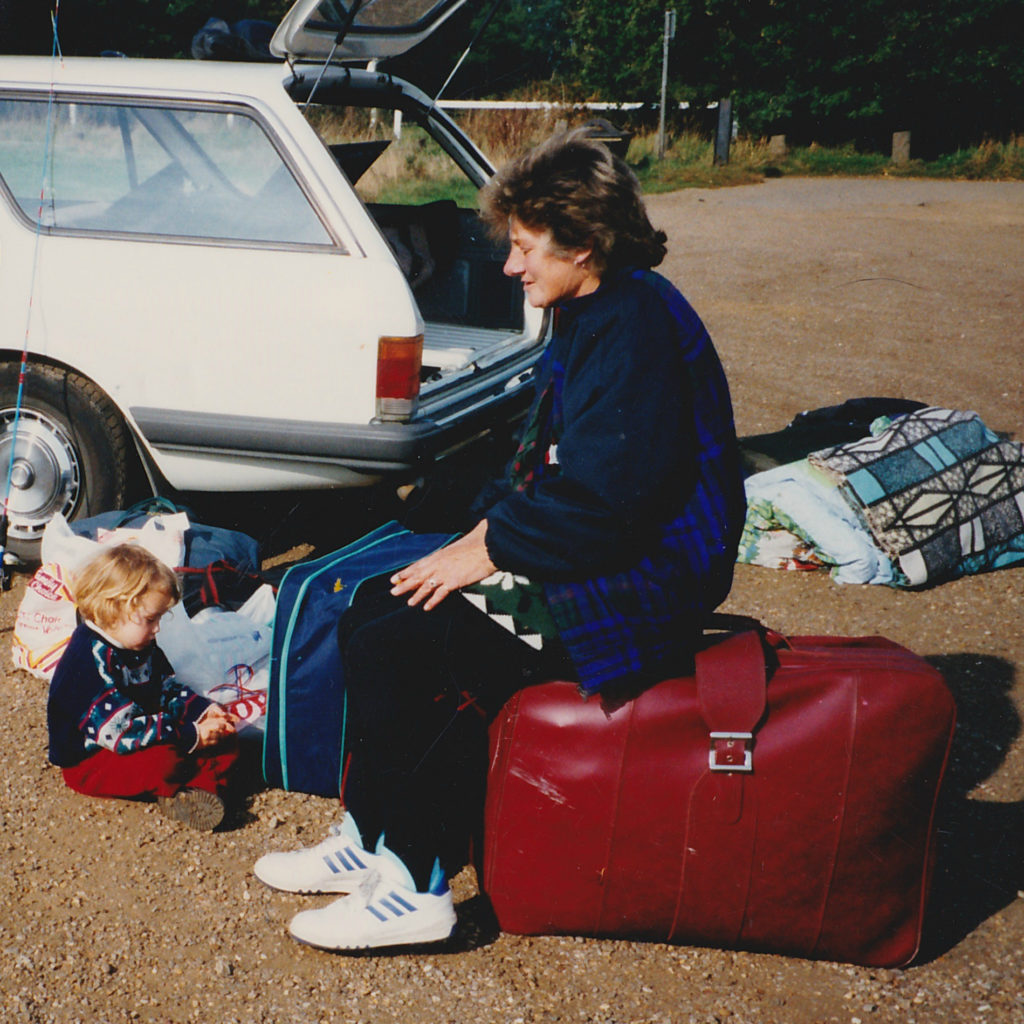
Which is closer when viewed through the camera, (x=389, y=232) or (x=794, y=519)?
(x=794, y=519)

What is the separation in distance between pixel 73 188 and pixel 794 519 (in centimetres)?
298

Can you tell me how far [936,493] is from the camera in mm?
4223

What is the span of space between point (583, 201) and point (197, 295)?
1889 mm

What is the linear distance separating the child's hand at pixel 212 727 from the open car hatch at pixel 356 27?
234 cm

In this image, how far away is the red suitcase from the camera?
2119mm

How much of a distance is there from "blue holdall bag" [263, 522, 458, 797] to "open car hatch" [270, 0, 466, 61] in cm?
202

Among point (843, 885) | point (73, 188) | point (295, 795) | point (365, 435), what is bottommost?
point (295, 795)

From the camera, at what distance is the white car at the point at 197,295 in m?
3.62

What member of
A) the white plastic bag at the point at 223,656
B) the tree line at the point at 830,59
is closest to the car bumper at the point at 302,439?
the white plastic bag at the point at 223,656

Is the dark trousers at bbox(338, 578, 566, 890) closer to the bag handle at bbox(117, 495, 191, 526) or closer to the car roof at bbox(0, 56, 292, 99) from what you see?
the bag handle at bbox(117, 495, 191, 526)

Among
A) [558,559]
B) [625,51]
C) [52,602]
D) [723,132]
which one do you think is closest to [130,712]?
[52,602]

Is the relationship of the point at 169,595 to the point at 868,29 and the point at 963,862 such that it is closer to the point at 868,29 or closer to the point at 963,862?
the point at 963,862

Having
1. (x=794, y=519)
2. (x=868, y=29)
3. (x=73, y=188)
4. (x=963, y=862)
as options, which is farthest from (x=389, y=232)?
(x=868, y=29)

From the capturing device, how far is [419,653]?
2.23 m
